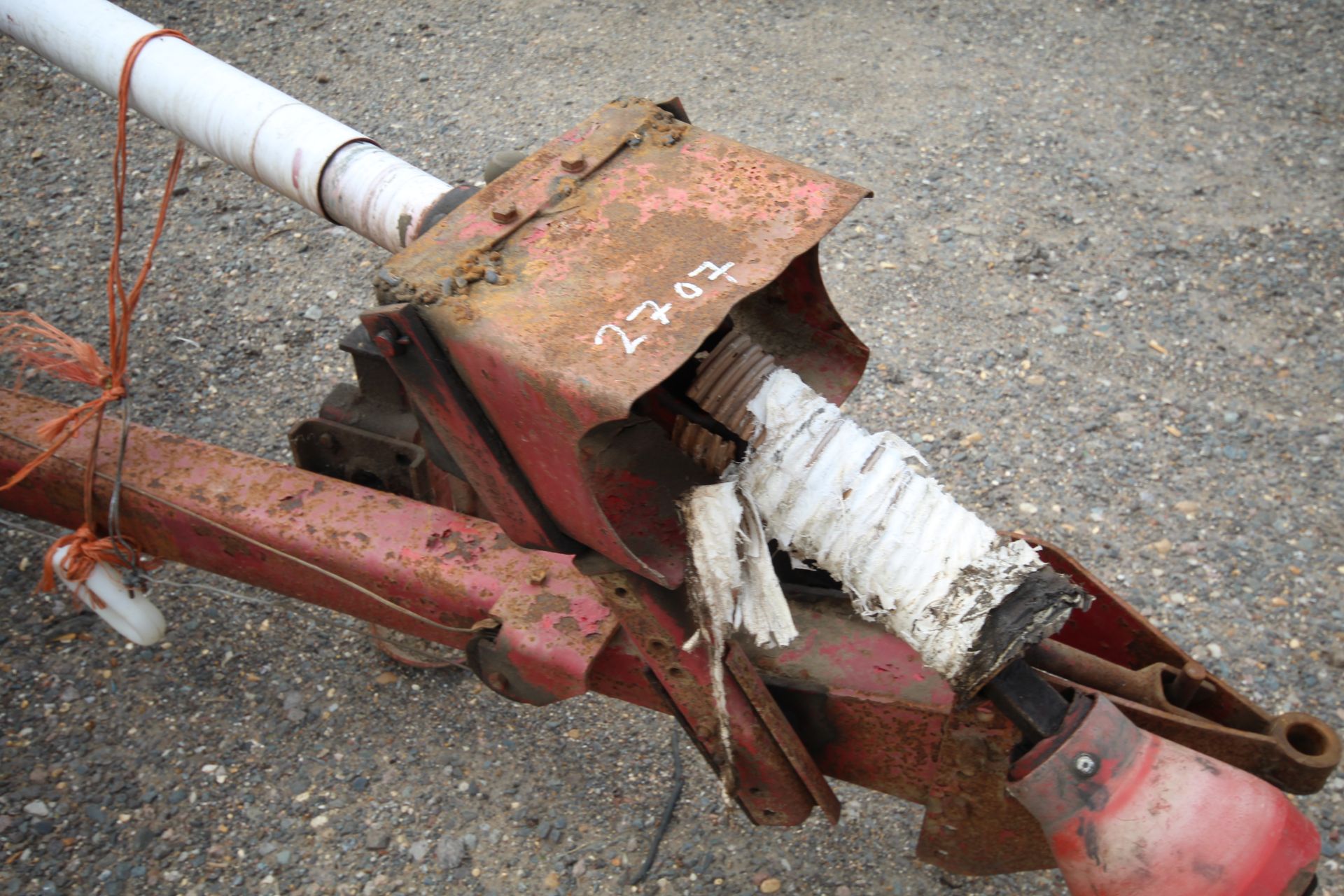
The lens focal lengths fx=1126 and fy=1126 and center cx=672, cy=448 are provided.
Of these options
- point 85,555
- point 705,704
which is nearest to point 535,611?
point 705,704

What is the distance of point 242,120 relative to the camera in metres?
1.87

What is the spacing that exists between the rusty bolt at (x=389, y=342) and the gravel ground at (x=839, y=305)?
4.09 feet

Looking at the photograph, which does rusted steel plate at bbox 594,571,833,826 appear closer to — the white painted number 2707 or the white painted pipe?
the white painted number 2707

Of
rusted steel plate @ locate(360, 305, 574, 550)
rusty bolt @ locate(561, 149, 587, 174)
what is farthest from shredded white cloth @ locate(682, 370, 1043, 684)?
rusty bolt @ locate(561, 149, 587, 174)

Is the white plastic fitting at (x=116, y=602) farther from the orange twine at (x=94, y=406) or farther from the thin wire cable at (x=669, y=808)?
the thin wire cable at (x=669, y=808)

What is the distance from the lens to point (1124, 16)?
4.29 m

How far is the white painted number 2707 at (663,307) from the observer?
1.20 metres

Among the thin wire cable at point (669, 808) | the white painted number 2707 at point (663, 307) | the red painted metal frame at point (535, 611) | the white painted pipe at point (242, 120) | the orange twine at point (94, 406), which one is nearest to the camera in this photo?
the white painted number 2707 at point (663, 307)

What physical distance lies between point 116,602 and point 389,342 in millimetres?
1136

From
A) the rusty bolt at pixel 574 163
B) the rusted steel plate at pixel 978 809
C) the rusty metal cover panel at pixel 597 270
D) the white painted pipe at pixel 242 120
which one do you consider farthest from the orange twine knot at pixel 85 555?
the rusted steel plate at pixel 978 809

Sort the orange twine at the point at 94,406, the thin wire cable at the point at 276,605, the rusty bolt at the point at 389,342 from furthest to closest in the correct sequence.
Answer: the thin wire cable at the point at 276,605 → the orange twine at the point at 94,406 → the rusty bolt at the point at 389,342

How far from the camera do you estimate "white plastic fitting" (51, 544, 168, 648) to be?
6.69 feet

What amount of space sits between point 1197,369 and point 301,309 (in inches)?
101

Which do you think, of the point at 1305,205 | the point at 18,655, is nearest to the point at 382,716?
the point at 18,655
